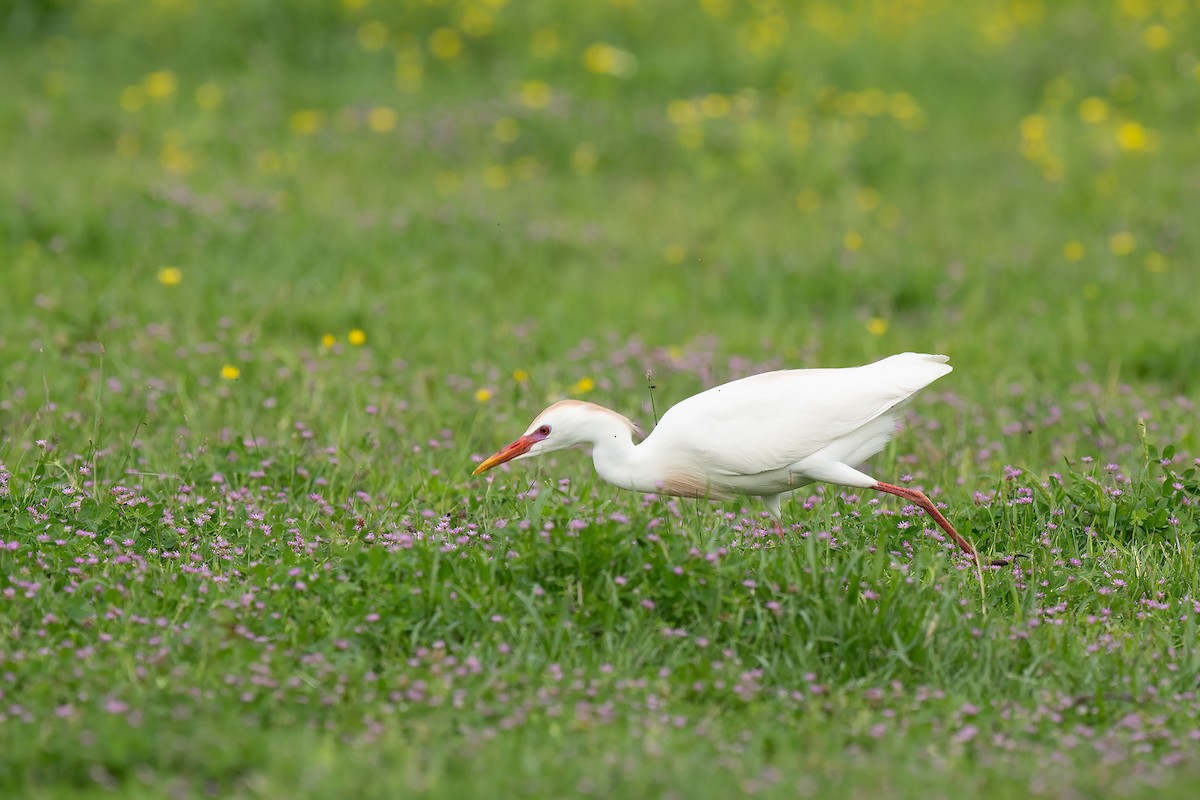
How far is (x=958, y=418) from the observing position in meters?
6.02

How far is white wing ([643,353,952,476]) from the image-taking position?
4.41 meters

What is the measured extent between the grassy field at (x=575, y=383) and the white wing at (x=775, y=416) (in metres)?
0.23

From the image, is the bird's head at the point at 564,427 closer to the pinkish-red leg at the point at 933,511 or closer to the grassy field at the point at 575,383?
the grassy field at the point at 575,383

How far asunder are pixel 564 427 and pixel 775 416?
63 centimetres

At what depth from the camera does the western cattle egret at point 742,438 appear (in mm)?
4414

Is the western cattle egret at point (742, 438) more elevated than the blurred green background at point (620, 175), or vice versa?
the blurred green background at point (620, 175)

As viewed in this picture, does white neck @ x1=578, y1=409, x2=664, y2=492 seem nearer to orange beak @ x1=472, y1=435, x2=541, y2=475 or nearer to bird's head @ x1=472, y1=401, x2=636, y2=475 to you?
bird's head @ x1=472, y1=401, x2=636, y2=475

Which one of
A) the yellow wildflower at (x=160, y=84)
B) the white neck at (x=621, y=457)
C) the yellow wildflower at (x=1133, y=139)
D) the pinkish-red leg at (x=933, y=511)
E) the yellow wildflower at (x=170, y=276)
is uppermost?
the yellow wildflower at (x=160, y=84)

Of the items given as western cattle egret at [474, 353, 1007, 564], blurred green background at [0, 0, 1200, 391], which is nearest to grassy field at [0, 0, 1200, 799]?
blurred green background at [0, 0, 1200, 391]

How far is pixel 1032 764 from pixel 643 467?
1.60 meters

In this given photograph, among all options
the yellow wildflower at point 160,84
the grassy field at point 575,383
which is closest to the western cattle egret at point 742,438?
the grassy field at point 575,383

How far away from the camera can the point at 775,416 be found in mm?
4469

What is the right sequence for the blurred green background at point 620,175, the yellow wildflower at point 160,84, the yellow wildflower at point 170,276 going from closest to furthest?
the yellow wildflower at point 170,276 < the blurred green background at point 620,175 < the yellow wildflower at point 160,84

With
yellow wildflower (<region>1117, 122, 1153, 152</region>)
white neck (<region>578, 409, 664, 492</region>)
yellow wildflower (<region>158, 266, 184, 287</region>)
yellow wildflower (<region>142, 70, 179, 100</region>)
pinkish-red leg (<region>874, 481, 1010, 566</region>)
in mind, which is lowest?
pinkish-red leg (<region>874, 481, 1010, 566</region>)
